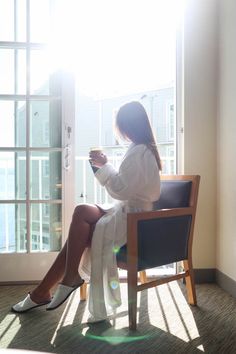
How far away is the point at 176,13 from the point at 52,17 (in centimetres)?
93

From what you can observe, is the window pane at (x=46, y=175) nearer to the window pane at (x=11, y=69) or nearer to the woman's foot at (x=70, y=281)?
the window pane at (x=11, y=69)

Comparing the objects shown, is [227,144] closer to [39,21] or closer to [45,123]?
[45,123]

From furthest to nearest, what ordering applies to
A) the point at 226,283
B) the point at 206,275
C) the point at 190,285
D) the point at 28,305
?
the point at 206,275
the point at 226,283
the point at 190,285
the point at 28,305

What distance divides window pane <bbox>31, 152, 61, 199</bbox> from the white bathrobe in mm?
748

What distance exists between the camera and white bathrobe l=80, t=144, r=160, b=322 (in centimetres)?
176

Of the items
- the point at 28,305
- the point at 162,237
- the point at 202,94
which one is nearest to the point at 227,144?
the point at 202,94

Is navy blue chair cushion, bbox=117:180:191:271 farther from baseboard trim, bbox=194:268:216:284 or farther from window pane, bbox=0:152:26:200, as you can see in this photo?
window pane, bbox=0:152:26:200

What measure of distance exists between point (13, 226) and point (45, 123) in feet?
2.61

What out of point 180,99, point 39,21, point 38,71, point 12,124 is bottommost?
point 12,124

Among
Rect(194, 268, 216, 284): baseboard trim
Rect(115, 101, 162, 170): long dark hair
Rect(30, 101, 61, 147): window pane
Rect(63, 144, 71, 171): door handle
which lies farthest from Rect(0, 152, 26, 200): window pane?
Rect(194, 268, 216, 284): baseboard trim

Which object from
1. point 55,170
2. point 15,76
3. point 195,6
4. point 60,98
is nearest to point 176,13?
point 195,6

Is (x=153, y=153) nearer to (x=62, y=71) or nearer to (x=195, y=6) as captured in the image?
(x=62, y=71)

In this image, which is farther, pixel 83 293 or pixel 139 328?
pixel 83 293

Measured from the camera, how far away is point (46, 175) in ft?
8.23
